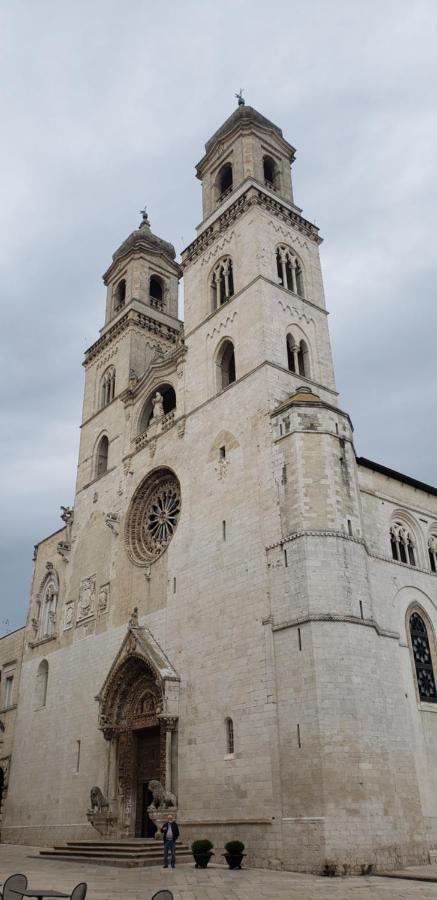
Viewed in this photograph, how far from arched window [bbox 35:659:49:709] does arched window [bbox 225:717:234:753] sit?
14138 millimetres

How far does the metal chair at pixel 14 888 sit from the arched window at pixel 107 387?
2852 centimetres

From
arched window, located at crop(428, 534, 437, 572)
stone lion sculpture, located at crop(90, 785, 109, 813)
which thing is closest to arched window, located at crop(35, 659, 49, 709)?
stone lion sculpture, located at crop(90, 785, 109, 813)

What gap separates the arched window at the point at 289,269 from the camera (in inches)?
1097

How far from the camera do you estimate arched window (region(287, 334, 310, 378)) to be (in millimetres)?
25734

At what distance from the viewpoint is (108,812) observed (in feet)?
76.5

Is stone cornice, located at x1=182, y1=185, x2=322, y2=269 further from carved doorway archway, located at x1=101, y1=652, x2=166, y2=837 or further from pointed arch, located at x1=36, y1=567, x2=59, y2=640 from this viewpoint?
carved doorway archway, located at x1=101, y1=652, x2=166, y2=837

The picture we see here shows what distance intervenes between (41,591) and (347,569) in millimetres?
20039

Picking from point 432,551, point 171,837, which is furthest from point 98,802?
point 432,551

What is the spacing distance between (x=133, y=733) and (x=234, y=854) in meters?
8.26

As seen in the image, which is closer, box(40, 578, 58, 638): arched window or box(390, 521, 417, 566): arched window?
box(390, 521, 417, 566): arched window

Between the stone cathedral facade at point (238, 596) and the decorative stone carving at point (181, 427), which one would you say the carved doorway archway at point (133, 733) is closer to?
the stone cathedral facade at point (238, 596)

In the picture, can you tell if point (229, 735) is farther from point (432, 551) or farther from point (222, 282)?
point (222, 282)

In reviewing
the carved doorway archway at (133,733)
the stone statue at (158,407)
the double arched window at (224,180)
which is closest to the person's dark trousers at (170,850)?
the carved doorway archway at (133,733)

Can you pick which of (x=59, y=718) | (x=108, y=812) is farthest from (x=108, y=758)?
(x=59, y=718)
